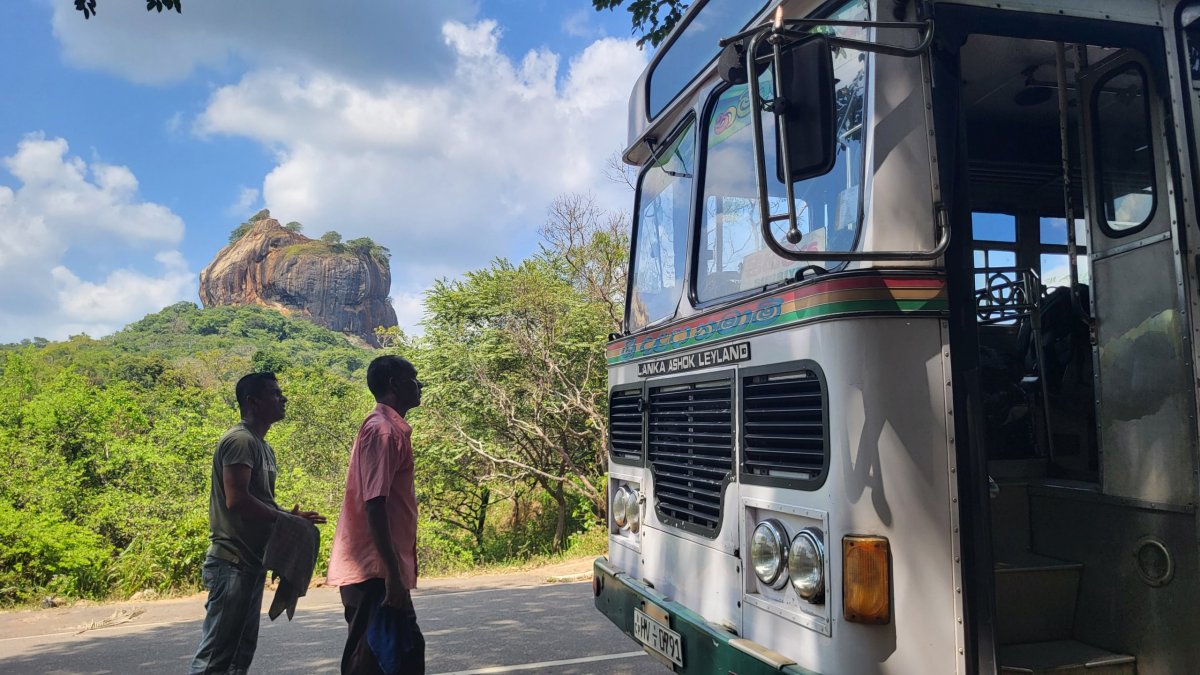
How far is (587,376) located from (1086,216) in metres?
13.9

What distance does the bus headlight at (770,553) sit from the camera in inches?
110

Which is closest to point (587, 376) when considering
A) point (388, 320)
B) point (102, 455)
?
point (102, 455)

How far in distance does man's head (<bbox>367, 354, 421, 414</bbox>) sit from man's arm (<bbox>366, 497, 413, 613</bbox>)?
0.55 meters

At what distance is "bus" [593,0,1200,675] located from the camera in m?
2.50

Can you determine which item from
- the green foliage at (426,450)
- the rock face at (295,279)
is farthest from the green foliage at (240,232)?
the green foliage at (426,450)

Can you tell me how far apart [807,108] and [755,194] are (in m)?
0.83

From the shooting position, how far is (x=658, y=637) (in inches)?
136

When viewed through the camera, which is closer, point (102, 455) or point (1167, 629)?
point (1167, 629)

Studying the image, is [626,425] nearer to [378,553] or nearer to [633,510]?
[633,510]

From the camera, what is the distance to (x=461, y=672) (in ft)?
17.7

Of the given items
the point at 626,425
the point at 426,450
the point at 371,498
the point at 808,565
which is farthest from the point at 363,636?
the point at 426,450

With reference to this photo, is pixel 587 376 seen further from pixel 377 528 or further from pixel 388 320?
pixel 388 320

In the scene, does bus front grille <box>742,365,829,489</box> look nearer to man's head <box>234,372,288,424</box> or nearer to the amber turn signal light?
the amber turn signal light

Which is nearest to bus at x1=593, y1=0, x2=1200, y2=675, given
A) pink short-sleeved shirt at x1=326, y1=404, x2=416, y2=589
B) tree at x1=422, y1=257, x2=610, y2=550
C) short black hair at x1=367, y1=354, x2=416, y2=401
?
pink short-sleeved shirt at x1=326, y1=404, x2=416, y2=589
